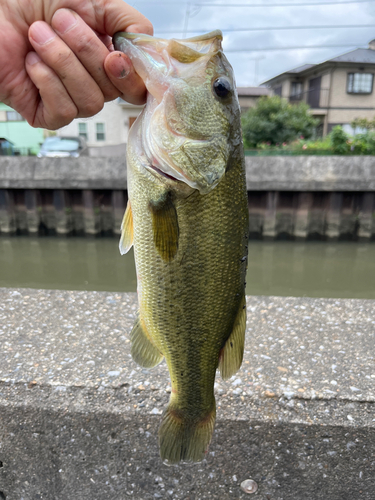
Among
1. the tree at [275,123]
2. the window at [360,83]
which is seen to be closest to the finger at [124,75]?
the tree at [275,123]

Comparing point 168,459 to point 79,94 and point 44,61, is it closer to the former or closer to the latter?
point 79,94

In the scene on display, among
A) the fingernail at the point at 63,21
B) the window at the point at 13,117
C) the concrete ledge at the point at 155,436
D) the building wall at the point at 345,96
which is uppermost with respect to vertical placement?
the building wall at the point at 345,96

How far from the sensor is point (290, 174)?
29.0ft

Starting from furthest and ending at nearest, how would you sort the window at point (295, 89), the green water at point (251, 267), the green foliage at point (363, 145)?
the window at point (295, 89) < the green foliage at point (363, 145) < the green water at point (251, 267)

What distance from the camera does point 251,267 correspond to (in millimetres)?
8328

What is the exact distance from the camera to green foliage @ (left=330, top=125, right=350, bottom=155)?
10766 millimetres

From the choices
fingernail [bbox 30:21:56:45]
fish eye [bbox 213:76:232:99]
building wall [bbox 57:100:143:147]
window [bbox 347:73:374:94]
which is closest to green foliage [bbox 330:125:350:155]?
fish eye [bbox 213:76:232:99]

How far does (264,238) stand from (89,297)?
25.3 ft

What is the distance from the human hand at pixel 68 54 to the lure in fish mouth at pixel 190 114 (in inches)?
2.7

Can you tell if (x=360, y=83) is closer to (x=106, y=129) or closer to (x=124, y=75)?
(x=106, y=129)

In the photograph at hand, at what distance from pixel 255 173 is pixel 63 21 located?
8132mm

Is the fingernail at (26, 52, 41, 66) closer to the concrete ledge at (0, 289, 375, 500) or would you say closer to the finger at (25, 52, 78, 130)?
the finger at (25, 52, 78, 130)

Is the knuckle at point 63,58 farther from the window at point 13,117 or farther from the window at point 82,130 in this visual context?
the window at point 13,117

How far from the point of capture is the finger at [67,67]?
1.12 meters
